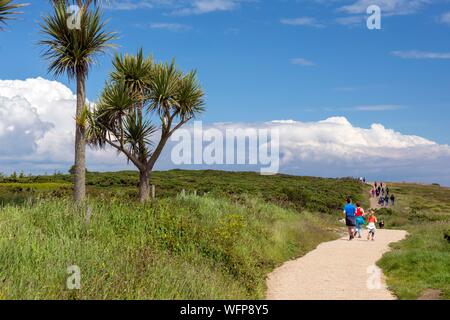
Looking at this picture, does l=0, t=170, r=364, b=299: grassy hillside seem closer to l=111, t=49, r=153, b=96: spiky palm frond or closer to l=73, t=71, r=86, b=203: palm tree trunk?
l=73, t=71, r=86, b=203: palm tree trunk

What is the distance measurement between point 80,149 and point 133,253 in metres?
10.8

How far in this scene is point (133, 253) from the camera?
11.2m

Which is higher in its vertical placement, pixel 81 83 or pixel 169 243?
pixel 81 83

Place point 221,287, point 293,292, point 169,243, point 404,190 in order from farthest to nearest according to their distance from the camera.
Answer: point 404,190 < point 169,243 < point 293,292 < point 221,287

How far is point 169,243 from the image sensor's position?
13914 mm

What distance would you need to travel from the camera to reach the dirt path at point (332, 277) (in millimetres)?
12711

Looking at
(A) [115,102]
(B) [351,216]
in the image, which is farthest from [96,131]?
(B) [351,216]

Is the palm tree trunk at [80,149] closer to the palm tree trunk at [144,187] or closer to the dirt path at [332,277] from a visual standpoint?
the palm tree trunk at [144,187]

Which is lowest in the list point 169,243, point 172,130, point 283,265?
point 283,265

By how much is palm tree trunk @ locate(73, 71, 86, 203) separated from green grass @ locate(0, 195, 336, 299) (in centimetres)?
367

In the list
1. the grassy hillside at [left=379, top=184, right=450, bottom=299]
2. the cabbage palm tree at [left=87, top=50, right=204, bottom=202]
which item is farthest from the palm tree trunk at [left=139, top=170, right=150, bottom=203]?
the grassy hillside at [left=379, top=184, right=450, bottom=299]
